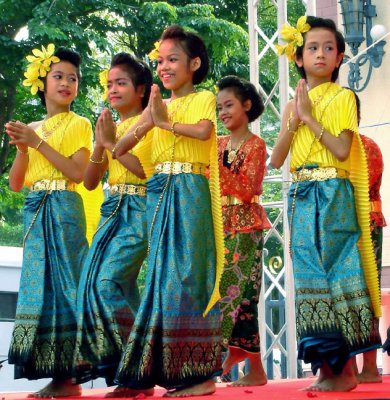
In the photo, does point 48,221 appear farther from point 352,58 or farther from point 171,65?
point 352,58

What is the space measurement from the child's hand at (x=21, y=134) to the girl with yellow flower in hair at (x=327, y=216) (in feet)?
4.50

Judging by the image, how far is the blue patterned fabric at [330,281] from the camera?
6043 millimetres

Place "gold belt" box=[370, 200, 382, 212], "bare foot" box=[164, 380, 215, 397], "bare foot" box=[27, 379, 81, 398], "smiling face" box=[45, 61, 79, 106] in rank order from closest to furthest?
"bare foot" box=[164, 380, 215, 397]
"bare foot" box=[27, 379, 81, 398]
"smiling face" box=[45, 61, 79, 106]
"gold belt" box=[370, 200, 382, 212]

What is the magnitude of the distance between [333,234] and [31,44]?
9.84 m

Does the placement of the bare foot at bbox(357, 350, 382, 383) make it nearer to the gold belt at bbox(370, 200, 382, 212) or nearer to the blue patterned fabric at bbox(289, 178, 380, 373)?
the gold belt at bbox(370, 200, 382, 212)

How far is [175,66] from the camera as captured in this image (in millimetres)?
6453

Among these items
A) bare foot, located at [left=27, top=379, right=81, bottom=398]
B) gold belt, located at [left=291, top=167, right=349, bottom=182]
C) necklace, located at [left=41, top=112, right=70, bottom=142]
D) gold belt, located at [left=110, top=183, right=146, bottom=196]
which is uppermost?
necklace, located at [left=41, top=112, right=70, bottom=142]

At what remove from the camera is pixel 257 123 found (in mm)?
9391

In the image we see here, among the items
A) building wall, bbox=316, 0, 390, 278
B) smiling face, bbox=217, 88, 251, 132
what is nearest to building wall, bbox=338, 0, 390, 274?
building wall, bbox=316, 0, 390, 278

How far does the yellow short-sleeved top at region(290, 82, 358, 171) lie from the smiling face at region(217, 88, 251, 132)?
53.1 inches

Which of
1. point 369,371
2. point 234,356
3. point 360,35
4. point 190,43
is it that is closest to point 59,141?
point 190,43

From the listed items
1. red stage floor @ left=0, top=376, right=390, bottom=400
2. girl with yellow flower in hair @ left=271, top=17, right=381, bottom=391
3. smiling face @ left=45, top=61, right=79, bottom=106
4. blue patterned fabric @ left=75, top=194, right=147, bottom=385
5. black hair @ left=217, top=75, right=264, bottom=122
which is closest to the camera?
red stage floor @ left=0, top=376, right=390, bottom=400

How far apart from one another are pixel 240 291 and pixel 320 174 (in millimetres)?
1584

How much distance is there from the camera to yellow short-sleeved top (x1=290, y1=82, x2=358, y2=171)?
626cm
